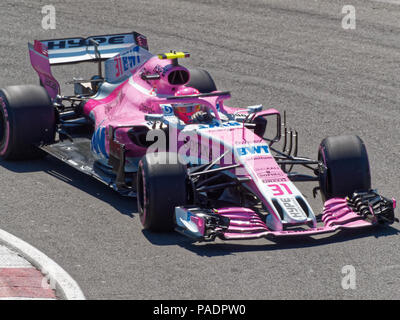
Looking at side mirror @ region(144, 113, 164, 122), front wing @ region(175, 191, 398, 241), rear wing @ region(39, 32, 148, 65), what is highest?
rear wing @ region(39, 32, 148, 65)

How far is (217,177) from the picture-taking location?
10.4 meters

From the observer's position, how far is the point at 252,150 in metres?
10.3

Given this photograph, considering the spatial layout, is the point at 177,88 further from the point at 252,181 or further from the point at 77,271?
the point at 77,271

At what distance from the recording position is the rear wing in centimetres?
1366

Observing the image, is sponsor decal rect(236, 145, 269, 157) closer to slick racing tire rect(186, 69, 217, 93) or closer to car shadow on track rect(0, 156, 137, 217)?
car shadow on track rect(0, 156, 137, 217)

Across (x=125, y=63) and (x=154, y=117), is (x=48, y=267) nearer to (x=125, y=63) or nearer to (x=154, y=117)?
(x=154, y=117)

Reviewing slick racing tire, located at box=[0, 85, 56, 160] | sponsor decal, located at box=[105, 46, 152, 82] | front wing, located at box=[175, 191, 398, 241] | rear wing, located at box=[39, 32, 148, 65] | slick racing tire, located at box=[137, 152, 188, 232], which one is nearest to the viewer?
front wing, located at box=[175, 191, 398, 241]

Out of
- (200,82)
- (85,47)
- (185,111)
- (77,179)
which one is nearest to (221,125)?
(185,111)

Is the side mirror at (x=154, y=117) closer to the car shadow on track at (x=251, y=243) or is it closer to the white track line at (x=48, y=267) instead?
the car shadow on track at (x=251, y=243)

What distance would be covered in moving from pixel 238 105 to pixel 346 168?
215 inches

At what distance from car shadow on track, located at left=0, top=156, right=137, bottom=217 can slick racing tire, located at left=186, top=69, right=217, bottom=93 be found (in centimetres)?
256

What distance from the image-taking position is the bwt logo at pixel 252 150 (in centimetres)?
1025

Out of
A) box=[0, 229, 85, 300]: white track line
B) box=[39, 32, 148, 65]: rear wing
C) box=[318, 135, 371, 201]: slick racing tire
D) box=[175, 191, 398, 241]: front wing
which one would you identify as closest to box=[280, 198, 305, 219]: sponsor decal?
box=[175, 191, 398, 241]: front wing

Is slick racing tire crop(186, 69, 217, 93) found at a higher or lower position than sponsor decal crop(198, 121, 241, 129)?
lower
